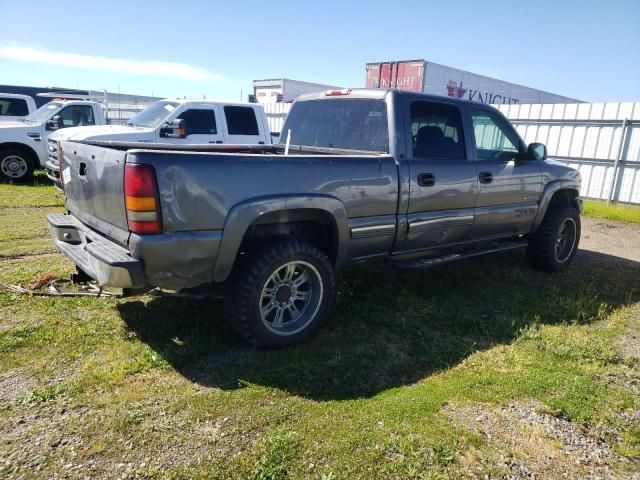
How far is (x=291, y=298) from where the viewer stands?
12.1 ft

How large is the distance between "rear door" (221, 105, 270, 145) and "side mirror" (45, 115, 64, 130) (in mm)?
4351

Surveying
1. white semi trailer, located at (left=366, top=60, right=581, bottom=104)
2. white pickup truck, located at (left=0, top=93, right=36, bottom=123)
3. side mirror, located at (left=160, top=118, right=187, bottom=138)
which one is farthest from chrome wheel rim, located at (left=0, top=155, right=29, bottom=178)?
white semi trailer, located at (left=366, top=60, right=581, bottom=104)

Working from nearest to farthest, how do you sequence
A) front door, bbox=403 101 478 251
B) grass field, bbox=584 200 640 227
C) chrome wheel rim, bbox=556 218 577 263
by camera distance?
front door, bbox=403 101 478 251, chrome wheel rim, bbox=556 218 577 263, grass field, bbox=584 200 640 227

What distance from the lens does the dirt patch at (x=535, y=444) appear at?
246 centimetres

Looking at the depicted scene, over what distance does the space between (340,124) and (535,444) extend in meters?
3.14

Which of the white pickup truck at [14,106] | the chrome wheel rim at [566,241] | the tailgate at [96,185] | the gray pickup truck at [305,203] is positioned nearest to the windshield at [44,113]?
the white pickup truck at [14,106]

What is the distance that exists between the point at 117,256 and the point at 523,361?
112 inches

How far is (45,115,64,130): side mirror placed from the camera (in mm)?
11250

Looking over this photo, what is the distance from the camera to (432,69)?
1925 centimetres

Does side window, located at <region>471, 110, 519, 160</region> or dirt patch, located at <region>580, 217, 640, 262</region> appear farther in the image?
dirt patch, located at <region>580, 217, 640, 262</region>

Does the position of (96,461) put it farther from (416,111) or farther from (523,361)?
(416,111)

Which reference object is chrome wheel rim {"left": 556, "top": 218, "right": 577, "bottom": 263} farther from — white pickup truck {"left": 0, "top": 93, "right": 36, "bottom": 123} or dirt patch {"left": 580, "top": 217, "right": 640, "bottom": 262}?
white pickup truck {"left": 0, "top": 93, "right": 36, "bottom": 123}

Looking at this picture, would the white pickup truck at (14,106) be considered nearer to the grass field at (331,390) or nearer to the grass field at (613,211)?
the grass field at (331,390)

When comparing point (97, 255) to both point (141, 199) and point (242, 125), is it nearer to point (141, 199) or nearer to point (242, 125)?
point (141, 199)
